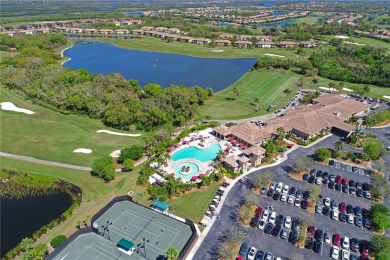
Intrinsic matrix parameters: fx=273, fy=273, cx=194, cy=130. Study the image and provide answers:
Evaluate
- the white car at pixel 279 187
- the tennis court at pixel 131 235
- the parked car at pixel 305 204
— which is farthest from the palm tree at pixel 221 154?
the tennis court at pixel 131 235

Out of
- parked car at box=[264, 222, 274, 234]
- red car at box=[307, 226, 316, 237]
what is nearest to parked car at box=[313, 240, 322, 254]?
red car at box=[307, 226, 316, 237]

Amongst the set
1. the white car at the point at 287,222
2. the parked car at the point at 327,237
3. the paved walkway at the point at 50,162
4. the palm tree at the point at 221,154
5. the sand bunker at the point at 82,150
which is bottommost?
the parked car at the point at 327,237

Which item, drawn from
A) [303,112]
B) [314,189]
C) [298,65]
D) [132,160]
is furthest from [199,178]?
[298,65]

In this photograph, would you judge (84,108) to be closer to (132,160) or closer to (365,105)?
(132,160)

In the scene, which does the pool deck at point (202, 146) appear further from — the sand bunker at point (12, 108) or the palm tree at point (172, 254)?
the sand bunker at point (12, 108)

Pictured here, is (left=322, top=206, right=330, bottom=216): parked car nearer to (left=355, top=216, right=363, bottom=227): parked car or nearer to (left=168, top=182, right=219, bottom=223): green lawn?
(left=355, top=216, right=363, bottom=227): parked car
